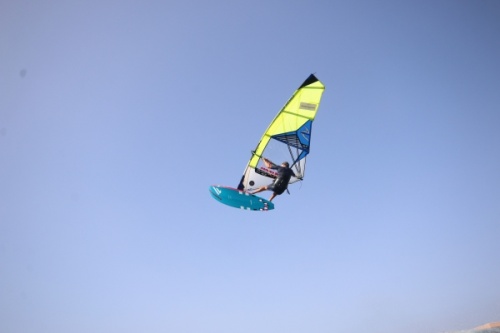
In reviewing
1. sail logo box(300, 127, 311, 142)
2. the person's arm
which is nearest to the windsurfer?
the person's arm

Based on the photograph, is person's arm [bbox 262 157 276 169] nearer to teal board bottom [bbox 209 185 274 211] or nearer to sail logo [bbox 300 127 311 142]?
teal board bottom [bbox 209 185 274 211]

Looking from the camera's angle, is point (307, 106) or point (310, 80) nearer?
point (310, 80)

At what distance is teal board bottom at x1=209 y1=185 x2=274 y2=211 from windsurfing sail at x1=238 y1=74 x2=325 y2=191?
17.0 inches

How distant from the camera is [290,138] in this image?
948 cm

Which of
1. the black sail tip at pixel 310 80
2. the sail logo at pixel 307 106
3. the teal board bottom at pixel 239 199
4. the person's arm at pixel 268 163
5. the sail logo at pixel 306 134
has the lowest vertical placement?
the teal board bottom at pixel 239 199

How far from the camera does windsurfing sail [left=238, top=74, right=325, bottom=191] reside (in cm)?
904

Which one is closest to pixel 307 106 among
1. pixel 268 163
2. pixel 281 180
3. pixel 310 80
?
pixel 310 80

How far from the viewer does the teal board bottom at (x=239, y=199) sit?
932 cm

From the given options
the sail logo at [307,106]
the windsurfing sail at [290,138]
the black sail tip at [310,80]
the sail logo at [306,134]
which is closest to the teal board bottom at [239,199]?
the windsurfing sail at [290,138]

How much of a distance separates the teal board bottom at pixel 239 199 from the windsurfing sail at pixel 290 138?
43cm

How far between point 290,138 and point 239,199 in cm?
319

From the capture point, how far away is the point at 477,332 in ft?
44.0

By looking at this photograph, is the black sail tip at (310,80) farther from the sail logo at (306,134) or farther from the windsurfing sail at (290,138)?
the sail logo at (306,134)

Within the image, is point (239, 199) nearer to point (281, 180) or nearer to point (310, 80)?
point (281, 180)
